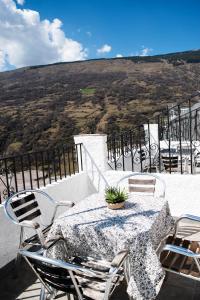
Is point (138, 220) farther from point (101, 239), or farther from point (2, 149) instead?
point (2, 149)

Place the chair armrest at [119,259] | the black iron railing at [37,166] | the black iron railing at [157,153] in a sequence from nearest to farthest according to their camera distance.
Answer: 1. the chair armrest at [119,259]
2. the black iron railing at [37,166]
3. the black iron railing at [157,153]

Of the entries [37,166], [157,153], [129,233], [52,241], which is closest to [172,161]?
Answer: [157,153]

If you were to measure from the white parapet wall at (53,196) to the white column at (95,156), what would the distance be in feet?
0.48

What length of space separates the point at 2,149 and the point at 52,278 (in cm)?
2112

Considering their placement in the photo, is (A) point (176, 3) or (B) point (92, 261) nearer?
(B) point (92, 261)

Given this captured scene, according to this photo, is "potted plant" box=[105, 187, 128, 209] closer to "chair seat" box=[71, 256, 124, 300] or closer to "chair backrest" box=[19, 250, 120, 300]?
"chair seat" box=[71, 256, 124, 300]

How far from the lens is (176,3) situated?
1548 centimetres

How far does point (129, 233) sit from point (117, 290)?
787 mm

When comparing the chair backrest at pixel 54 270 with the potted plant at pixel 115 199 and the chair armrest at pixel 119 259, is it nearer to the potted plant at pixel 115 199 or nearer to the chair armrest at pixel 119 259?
the chair armrest at pixel 119 259

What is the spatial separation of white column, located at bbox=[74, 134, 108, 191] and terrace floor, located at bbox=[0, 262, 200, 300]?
2.53 m

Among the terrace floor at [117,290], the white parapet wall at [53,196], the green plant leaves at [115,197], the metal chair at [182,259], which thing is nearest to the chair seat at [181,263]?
the metal chair at [182,259]

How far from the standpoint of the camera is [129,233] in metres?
2.47

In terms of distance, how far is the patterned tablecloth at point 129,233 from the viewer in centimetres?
233

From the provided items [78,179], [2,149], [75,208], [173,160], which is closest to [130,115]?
[2,149]
